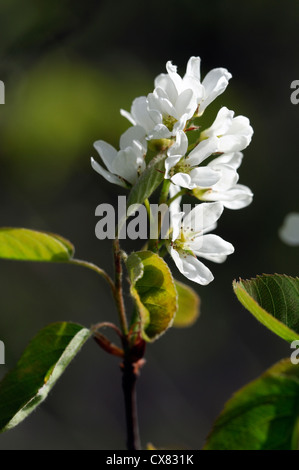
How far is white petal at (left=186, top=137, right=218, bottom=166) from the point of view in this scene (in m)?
0.72

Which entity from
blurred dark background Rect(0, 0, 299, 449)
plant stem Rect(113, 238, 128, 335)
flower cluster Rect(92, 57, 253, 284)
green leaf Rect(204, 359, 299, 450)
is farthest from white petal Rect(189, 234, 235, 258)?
blurred dark background Rect(0, 0, 299, 449)

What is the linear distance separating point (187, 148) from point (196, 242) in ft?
0.40

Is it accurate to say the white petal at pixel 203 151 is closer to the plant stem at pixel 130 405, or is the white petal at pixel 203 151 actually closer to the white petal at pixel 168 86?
the white petal at pixel 168 86

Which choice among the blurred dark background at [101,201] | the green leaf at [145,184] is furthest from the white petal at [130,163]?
the blurred dark background at [101,201]

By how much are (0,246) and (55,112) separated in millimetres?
1861

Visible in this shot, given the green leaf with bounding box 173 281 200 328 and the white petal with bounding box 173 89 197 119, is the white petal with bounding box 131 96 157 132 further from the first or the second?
the green leaf with bounding box 173 281 200 328

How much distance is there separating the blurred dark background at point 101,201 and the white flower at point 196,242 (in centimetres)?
171

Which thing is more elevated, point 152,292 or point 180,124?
point 180,124

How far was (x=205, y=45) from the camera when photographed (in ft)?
10.7

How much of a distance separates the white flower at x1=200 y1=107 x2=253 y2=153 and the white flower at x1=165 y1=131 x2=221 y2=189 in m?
0.03

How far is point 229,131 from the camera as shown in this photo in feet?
2.47

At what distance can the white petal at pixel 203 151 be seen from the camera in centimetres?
72
